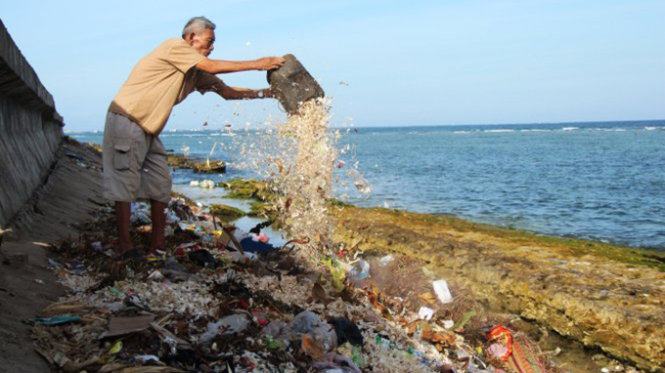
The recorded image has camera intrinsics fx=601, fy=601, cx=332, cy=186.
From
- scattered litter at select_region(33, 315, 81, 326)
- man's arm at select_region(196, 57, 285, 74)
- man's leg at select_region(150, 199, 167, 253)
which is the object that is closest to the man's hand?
man's arm at select_region(196, 57, 285, 74)

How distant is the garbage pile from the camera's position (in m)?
3.04

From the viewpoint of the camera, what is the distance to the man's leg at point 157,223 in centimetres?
502

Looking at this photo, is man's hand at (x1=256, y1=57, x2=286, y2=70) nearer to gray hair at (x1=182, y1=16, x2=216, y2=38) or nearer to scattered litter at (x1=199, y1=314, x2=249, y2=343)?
gray hair at (x1=182, y1=16, x2=216, y2=38)

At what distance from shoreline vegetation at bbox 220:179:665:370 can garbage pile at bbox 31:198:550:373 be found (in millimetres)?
1059

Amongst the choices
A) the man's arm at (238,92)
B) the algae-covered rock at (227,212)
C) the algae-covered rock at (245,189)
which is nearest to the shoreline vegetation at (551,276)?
the algae-covered rock at (227,212)

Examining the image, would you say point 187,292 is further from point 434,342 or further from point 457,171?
point 457,171

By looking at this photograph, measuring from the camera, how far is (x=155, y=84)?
4652mm

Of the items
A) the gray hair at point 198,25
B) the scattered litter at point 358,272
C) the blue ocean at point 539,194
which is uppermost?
the gray hair at point 198,25

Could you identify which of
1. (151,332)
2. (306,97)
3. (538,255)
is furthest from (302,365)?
(538,255)

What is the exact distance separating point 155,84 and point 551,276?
5.36 metres

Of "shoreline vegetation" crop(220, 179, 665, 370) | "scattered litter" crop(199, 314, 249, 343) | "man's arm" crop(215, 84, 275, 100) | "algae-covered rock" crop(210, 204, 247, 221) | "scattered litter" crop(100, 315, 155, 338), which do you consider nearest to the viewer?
"scattered litter" crop(100, 315, 155, 338)

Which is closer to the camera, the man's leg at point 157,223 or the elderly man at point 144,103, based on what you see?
the elderly man at point 144,103

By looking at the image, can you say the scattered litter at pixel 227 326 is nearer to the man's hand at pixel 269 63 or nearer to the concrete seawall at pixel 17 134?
the concrete seawall at pixel 17 134

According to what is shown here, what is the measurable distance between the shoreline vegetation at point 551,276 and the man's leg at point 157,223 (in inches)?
160
